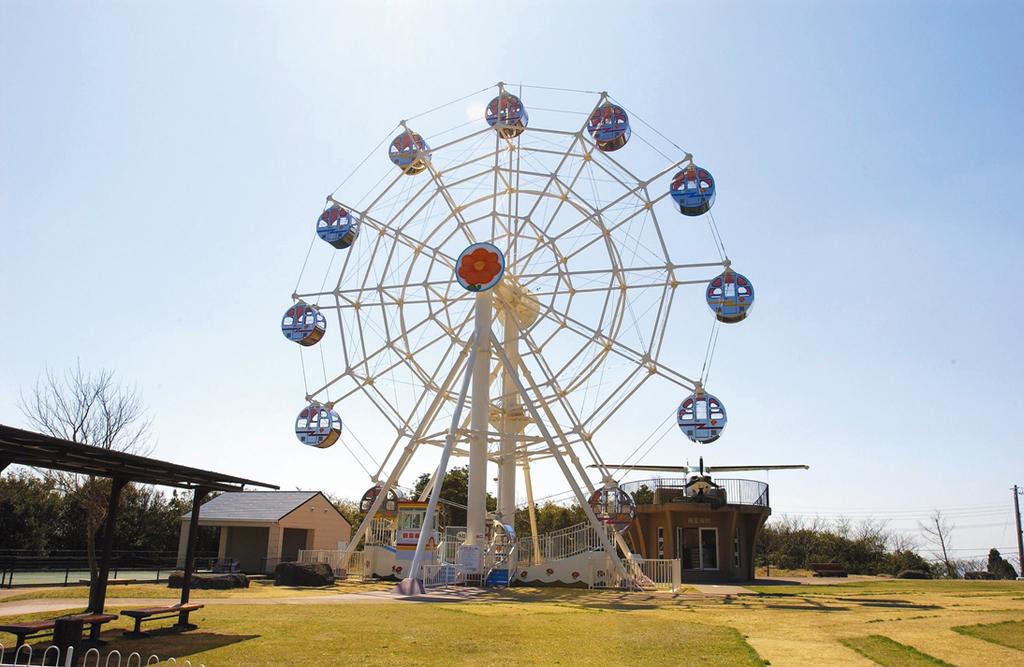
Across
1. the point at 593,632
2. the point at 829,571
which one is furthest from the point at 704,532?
the point at 593,632

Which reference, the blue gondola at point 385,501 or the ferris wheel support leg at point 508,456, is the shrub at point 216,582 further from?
the ferris wheel support leg at point 508,456

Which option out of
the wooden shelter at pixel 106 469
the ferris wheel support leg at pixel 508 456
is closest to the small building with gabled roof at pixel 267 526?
the ferris wheel support leg at pixel 508 456

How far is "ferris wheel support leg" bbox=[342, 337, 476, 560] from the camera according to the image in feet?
86.0

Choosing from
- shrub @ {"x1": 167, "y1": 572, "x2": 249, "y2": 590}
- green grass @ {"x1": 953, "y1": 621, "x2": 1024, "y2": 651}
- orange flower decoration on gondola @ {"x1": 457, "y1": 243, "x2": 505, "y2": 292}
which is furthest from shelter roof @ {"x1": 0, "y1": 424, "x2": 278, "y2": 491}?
orange flower decoration on gondola @ {"x1": 457, "y1": 243, "x2": 505, "y2": 292}

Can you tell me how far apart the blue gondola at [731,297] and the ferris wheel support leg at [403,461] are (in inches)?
313

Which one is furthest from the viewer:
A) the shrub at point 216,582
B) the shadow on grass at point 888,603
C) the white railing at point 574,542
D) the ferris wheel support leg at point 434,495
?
the white railing at point 574,542

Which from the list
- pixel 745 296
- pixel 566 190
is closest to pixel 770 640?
pixel 745 296

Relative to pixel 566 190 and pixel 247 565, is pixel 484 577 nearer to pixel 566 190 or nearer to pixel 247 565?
pixel 566 190

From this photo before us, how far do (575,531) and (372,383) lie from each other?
8911 mm

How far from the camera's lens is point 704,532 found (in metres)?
32.7

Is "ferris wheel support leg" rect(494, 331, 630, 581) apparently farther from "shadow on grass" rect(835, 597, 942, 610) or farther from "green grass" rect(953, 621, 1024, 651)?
"green grass" rect(953, 621, 1024, 651)

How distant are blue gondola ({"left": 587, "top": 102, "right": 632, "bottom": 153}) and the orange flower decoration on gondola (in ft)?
16.9

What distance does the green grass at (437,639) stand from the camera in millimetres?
9484

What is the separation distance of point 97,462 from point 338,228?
61.1ft
